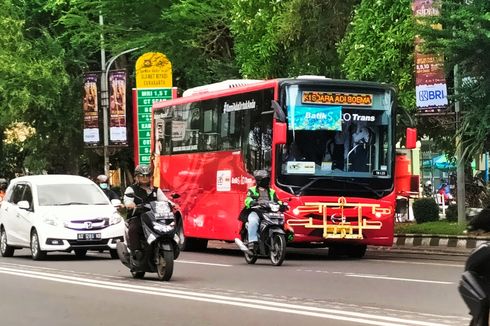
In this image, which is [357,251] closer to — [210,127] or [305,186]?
[305,186]

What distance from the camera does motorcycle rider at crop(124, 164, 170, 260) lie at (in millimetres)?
14453

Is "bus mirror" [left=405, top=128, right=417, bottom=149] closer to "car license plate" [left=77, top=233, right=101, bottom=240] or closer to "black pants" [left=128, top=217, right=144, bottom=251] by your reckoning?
"car license plate" [left=77, top=233, right=101, bottom=240]

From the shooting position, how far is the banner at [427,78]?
21.4m

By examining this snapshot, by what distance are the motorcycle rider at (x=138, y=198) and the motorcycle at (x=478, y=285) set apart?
26.8ft

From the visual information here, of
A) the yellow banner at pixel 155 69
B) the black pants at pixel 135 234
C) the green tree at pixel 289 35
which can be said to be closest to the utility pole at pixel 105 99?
the yellow banner at pixel 155 69

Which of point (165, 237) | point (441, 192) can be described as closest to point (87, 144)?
point (441, 192)

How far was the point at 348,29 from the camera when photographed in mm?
24750

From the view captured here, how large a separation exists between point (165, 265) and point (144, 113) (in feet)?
61.5

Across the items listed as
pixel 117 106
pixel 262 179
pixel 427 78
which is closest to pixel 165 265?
pixel 262 179

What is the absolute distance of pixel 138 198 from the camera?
14.4 m

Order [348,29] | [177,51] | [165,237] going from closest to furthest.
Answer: [165,237], [348,29], [177,51]

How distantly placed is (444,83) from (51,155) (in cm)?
2820

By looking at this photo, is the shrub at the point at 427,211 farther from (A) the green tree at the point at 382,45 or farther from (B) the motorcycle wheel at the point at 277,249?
(B) the motorcycle wheel at the point at 277,249

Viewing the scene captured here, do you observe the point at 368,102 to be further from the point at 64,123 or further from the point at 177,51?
the point at 64,123
